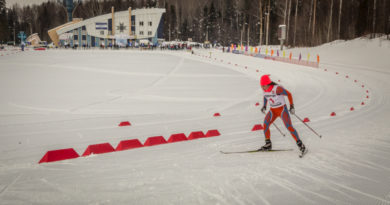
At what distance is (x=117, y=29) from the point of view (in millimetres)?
59812

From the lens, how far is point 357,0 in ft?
156

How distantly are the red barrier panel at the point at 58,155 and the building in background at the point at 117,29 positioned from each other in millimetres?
56409

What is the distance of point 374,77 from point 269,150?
53.5ft

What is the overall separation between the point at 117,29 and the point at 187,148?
58.0 metres

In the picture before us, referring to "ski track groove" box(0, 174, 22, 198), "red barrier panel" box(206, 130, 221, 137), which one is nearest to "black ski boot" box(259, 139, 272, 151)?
Answer: "red barrier panel" box(206, 130, 221, 137)

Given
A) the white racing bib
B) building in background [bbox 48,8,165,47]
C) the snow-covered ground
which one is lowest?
the snow-covered ground

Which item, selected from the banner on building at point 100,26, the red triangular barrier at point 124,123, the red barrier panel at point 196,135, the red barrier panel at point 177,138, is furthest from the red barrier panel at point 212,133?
the banner on building at point 100,26

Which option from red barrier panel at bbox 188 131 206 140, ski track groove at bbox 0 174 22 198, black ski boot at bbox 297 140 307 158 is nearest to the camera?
ski track groove at bbox 0 174 22 198

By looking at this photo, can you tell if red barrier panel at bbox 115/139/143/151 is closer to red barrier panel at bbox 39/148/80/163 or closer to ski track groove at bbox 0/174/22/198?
red barrier panel at bbox 39/148/80/163

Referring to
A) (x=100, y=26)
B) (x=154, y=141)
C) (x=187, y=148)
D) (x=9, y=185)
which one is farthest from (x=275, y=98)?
(x=100, y=26)

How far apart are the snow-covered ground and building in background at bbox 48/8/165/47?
47352mm

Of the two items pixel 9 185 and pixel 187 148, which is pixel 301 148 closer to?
pixel 187 148

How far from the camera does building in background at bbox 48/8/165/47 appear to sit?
5944cm

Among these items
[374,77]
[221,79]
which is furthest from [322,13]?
[221,79]
